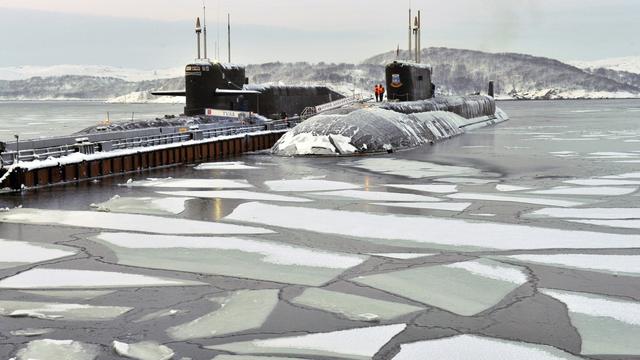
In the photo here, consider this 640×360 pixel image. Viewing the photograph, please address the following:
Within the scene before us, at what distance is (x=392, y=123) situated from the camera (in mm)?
43250

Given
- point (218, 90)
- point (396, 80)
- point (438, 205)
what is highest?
point (396, 80)

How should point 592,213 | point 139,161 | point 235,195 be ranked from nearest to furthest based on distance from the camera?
point 592,213, point 235,195, point 139,161

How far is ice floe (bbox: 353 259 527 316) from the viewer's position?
1098cm

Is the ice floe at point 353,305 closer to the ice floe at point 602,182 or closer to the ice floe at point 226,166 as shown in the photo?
the ice floe at point 602,182

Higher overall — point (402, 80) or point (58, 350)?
point (402, 80)

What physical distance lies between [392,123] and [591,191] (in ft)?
69.1

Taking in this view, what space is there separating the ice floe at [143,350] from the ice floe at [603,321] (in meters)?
5.00

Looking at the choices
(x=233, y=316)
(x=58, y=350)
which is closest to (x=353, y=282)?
(x=233, y=316)

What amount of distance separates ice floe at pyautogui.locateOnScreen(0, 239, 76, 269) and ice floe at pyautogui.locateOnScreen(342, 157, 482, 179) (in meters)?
15.4

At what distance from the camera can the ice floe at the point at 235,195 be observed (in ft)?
72.2

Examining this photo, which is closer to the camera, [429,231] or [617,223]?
[429,231]

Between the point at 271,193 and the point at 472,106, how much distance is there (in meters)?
48.2

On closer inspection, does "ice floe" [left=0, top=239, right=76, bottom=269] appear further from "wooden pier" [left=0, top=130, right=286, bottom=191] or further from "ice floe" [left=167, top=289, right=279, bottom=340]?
"wooden pier" [left=0, top=130, right=286, bottom=191]

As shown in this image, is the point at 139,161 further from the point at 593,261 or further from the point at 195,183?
the point at 593,261
